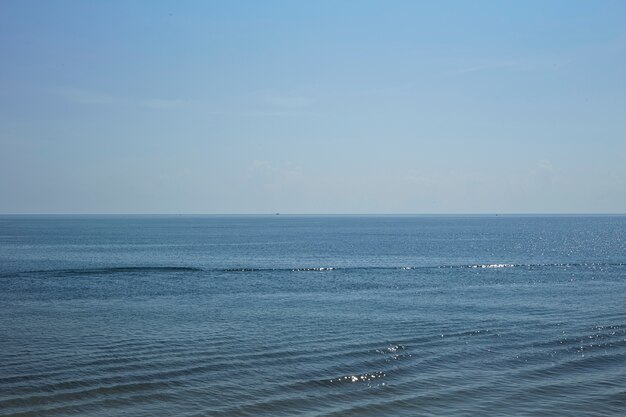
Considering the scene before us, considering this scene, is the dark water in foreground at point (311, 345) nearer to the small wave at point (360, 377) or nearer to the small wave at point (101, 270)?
the small wave at point (360, 377)

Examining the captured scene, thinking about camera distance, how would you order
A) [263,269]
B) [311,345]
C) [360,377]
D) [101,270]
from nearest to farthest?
[360,377] < [311,345] < [101,270] < [263,269]

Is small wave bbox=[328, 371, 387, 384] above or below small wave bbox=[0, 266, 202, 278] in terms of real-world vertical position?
above

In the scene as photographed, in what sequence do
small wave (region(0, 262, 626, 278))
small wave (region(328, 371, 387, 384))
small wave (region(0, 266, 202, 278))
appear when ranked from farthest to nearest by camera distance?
small wave (region(0, 262, 626, 278)) < small wave (region(0, 266, 202, 278)) < small wave (region(328, 371, 387, 384))

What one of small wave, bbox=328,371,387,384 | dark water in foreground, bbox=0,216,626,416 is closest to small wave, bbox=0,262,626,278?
dark water in foreground, bbox=0,216,626,416

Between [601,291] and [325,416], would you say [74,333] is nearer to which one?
[325,416]

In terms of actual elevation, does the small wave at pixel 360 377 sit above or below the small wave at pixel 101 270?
above

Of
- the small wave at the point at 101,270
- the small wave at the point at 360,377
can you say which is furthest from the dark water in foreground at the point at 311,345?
the small wave at the point at 101,270

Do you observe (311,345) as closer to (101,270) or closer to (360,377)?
(360,377)

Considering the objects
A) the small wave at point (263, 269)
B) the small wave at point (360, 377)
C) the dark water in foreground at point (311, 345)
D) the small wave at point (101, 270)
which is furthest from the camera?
the small wave at point (263, 269)

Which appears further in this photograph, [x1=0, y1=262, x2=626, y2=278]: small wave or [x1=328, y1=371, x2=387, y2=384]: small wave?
[x1=0, y1=262, x2=626, y2=278]: small wave

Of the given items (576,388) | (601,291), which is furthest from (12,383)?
(601,291)

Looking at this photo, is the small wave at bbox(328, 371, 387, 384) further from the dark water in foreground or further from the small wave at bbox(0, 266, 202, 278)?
the small wave at bbox(0, 266, 202, 278)

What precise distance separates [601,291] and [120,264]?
61862 mm

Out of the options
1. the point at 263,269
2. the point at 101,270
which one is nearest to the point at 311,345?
the point at 263,269
